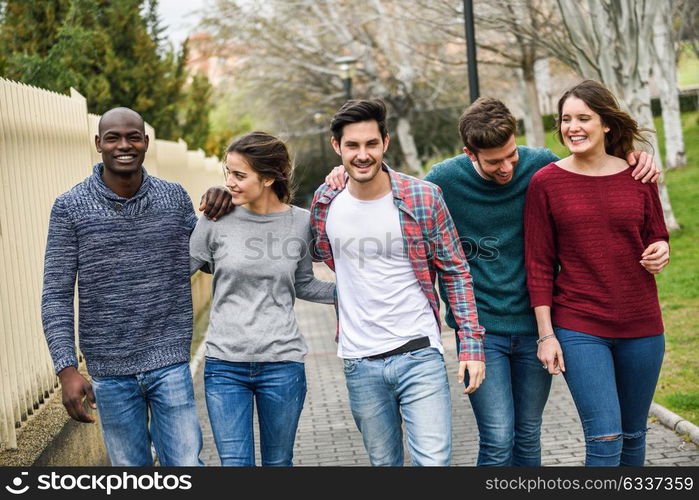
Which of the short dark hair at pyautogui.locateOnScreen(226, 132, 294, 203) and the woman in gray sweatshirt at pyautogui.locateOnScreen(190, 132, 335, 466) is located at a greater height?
the short dark hair at pyautogui.locateOnScreen(226, 132, 294, 203)

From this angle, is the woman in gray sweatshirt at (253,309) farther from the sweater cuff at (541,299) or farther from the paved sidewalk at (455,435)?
the paved sidewalk at (455,435)

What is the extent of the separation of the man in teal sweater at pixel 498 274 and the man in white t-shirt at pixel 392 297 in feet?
0.81

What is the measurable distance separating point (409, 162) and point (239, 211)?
2543cm

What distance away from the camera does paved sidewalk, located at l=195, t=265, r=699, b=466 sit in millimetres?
5797

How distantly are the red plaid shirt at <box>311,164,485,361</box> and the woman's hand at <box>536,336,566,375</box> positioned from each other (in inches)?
10.9

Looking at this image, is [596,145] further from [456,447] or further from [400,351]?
[456,447]

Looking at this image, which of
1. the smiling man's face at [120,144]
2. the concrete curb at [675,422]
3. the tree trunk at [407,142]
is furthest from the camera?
the tree trunk at [407,142]

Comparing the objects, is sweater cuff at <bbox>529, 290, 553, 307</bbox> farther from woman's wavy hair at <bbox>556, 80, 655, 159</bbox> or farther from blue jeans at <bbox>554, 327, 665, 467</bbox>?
woman's wavy hair at <bbox>556, 80, 655, 159</bbox>

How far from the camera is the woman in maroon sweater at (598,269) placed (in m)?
3.91

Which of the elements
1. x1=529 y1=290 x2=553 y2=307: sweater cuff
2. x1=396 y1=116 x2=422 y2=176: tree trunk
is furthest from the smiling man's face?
x1=396 y1=116 x2=422 y2=176: tree trunk

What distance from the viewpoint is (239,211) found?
3.96m

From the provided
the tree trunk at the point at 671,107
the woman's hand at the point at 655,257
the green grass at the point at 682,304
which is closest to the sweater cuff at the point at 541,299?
the woman's hand at the point at 655,257

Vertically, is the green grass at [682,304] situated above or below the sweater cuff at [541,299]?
below

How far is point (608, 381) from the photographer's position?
12.8 feet
